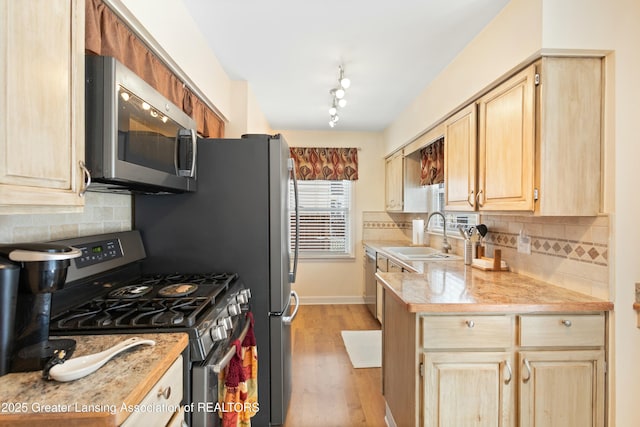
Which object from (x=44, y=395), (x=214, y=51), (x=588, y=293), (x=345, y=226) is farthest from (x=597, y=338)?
(x=345, y=226)

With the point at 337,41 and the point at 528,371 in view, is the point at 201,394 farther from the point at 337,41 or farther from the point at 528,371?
the point at 337,41

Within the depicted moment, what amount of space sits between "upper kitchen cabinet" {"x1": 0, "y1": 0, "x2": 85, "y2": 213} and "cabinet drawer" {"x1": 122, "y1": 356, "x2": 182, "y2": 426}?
0.57m

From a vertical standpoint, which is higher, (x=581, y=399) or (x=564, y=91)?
(x=564, y=91)

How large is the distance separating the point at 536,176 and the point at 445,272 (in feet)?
3.00

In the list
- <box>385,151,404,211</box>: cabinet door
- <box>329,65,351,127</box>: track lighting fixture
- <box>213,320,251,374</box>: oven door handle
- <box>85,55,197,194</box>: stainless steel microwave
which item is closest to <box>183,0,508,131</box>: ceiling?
<box>329,65,351,127</box>: track lighting fixture

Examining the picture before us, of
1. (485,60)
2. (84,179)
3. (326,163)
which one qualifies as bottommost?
(84,179)

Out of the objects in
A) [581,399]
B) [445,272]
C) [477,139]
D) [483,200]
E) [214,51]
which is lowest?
[581,399]

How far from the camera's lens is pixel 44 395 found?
0.74 m

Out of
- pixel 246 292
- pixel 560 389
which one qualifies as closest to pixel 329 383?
pixel 246 292

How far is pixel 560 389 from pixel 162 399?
167 cm

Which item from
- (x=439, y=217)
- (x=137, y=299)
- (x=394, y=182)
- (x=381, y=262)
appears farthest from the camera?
(x=394, y=182)

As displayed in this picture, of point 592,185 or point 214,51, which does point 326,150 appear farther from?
point 592,185

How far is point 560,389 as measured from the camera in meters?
1.52

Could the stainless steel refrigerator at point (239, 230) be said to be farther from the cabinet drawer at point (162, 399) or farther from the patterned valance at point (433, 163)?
the patterned valance at point (433, 163)
